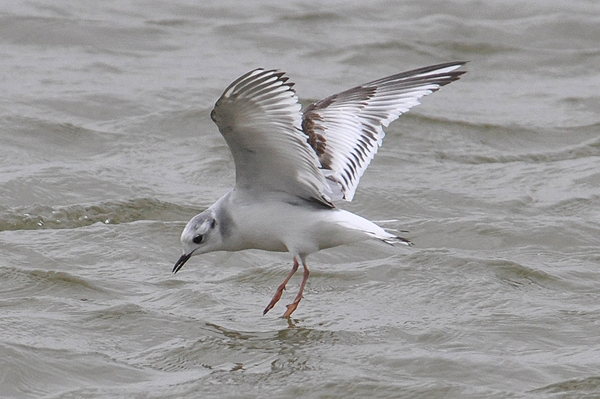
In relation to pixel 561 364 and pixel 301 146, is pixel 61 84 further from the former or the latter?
pixel 561 364

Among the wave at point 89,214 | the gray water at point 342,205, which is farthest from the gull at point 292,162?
the wave at point 89,214

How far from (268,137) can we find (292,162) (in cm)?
41

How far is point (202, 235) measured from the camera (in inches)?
253

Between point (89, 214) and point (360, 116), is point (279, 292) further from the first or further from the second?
point (89, 214)

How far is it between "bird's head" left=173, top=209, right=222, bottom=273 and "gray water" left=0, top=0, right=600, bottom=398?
13.9 inches

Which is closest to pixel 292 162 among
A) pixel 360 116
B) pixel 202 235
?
pixel 202 235

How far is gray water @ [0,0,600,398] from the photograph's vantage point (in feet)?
18.7

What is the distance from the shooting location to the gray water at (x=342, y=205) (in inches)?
225

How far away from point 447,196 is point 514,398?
11.8 feet

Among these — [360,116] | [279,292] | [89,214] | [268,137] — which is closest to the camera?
[268,137]

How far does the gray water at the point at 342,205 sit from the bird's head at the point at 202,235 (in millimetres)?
354

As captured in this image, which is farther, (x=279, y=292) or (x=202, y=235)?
(x=279, y=292)

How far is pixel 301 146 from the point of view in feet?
18.9

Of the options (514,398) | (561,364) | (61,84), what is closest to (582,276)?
(561,364)
